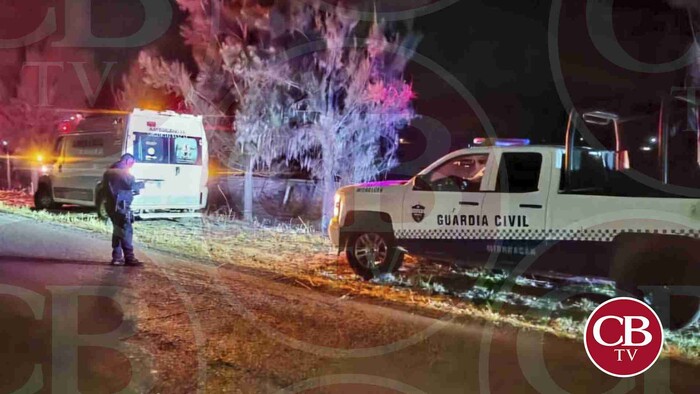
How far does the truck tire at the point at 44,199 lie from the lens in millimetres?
15297

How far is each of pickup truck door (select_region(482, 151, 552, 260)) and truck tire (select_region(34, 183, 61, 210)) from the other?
39.2ft

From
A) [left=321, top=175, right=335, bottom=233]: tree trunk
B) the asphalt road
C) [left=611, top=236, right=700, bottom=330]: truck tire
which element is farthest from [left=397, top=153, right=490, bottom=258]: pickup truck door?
[left=321, top=175, right=335, bottom=233]: tree trunk

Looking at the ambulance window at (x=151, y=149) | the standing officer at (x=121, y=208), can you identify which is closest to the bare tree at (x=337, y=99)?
the ambulance window at (x=151, y=149)

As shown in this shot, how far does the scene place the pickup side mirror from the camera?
7.80 metres

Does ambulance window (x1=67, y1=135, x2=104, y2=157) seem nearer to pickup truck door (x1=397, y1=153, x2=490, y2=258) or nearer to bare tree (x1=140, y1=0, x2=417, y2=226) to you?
bare tree (x1=140, y1=0, x2=417, y2=226)

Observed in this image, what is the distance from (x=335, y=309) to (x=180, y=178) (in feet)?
25.1

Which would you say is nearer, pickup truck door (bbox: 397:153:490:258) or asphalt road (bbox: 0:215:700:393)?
asphalt road (bbox: 0:215:700:393)

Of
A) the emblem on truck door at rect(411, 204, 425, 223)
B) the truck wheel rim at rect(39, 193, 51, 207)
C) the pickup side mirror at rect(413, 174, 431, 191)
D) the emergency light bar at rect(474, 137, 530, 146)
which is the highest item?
the emergency light bar at rect(474, 137, 530, 146)

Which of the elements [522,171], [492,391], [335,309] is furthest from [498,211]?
[492,391]

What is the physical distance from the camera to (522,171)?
704 cm

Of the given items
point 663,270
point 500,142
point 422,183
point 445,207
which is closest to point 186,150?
point 422,183

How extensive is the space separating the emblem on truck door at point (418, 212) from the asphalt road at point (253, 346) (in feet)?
4.83

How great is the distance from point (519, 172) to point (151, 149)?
27.6 feet

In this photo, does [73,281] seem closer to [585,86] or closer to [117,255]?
[117,255]
